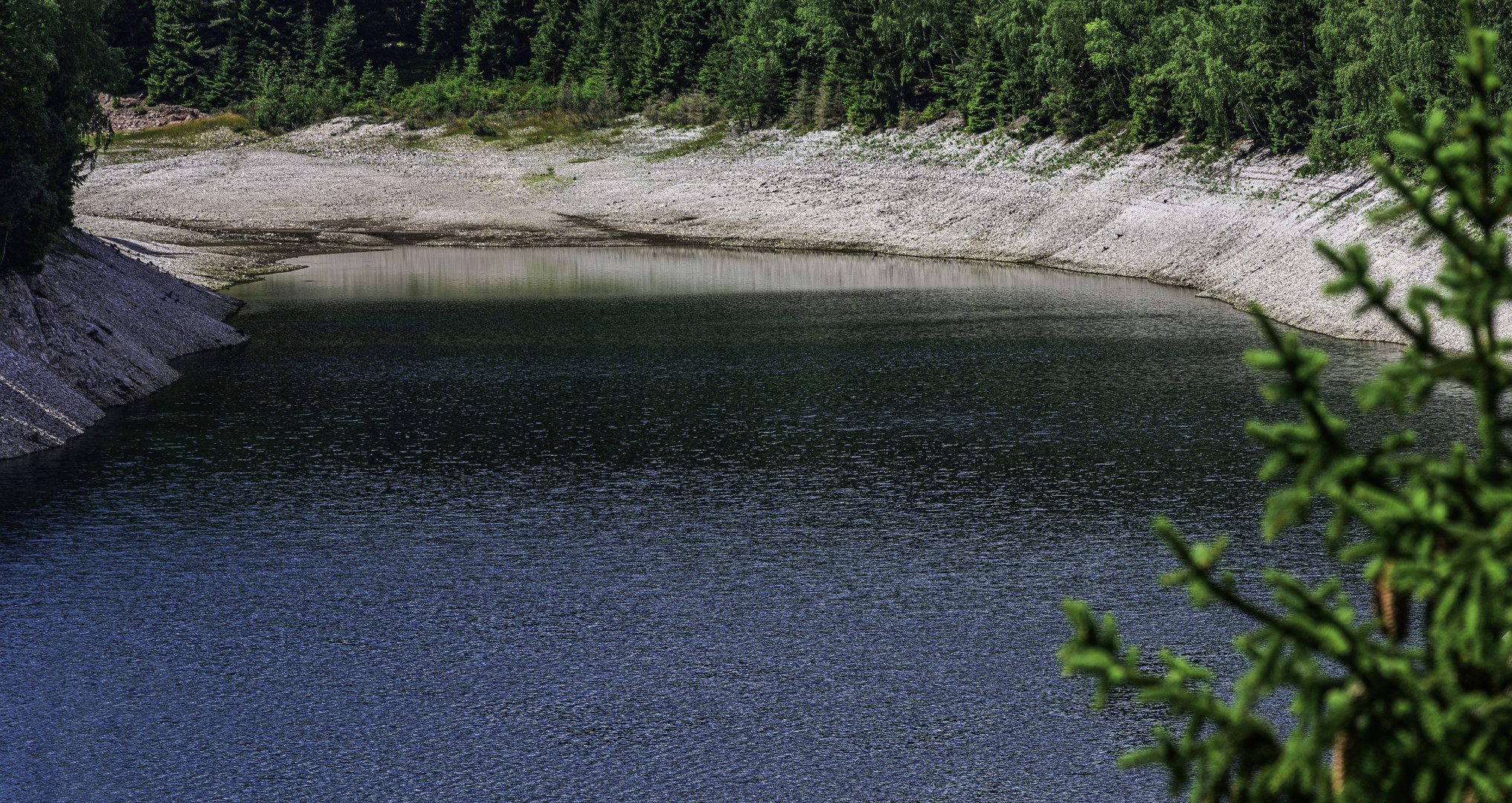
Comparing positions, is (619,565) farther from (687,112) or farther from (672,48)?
(672,48)

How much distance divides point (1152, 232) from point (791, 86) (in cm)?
5292

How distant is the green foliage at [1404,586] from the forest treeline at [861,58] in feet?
160

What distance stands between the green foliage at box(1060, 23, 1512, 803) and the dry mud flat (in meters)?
64.1

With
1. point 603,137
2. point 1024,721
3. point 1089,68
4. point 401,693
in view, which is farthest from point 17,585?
point 603,137

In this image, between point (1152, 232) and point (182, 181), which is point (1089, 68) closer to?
point (1152, 232)

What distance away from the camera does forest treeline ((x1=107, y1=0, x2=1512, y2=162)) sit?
3086 inches

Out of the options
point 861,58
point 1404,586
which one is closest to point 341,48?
point 861,58

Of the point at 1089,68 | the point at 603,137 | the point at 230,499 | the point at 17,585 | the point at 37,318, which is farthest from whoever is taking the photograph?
the point at 603,137

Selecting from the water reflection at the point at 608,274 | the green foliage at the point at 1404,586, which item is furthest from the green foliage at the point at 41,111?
the green foliage at the point at 1404,586

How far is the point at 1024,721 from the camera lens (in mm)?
24859

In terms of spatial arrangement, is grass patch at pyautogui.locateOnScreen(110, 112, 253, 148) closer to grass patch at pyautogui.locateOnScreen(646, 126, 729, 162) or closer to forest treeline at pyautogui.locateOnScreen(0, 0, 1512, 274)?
forest treeline at pyautogui.locateOnScreen(0, 0, 1512, 274)

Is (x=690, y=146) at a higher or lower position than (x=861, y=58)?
lower

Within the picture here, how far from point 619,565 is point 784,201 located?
86.7m

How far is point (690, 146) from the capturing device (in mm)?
134625
